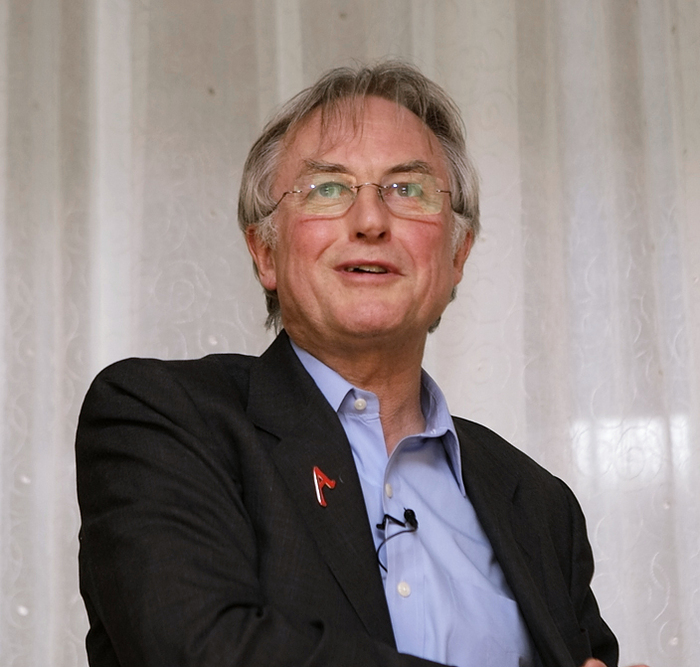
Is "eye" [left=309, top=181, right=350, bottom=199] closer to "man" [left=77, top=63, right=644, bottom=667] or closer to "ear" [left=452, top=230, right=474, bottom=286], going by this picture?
"man" [left=77, top=63, right=644, bottom=667]

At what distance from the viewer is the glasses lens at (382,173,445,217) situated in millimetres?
1828

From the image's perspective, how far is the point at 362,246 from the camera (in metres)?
1.75

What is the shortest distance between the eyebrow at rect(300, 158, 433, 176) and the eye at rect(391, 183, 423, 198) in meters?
0.02

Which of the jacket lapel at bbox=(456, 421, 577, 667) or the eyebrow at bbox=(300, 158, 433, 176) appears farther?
the eyebrow at bbox=(300, 158, 433, 176)

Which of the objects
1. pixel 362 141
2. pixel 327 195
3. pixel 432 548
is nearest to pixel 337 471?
pixel 432 548

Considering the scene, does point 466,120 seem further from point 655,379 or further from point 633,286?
point 655,379

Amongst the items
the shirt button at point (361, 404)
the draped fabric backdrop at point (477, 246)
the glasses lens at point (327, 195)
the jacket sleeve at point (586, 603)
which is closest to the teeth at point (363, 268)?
the glasses lens at point (327, 195)

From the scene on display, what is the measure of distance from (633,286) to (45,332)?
1.66 m

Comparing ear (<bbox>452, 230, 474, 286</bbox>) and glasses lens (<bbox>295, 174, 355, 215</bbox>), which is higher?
glasses lens (<bbox>295, 174, 355, 215</bbox>)

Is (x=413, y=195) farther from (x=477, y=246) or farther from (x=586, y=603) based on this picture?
(x=477, y=246)

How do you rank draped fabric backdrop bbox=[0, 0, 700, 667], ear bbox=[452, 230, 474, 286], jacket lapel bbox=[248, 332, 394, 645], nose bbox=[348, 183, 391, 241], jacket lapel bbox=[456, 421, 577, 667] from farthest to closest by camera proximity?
1. draped fabric backdrop bbox=[0, 0, 700, 667]
2. ear bbox=[452, 230, 474, 286]
3. nose bbox=[348, 183, 391, 241]
4. jacket lapel bbox=[456, 421, 577, 667]
5. jacket lapel bbox=[248, 332, 394, 645]

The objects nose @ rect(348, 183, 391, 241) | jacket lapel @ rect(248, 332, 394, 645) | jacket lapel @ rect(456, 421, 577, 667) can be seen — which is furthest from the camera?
nose @ rect(348, 183, 391, 241)

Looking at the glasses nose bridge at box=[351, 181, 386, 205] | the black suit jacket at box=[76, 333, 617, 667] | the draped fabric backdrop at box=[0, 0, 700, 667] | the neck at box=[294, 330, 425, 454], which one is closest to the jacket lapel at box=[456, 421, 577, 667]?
the black suit jacket at box=[76, 333, 617, 667]

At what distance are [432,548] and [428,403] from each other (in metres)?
0.40
